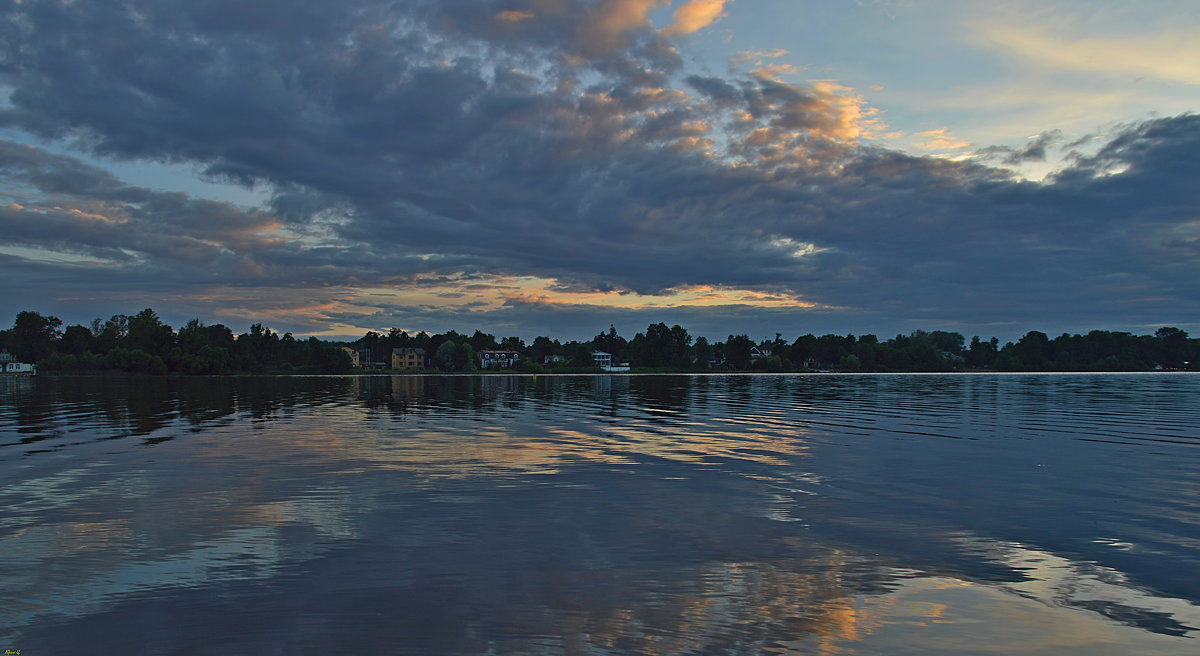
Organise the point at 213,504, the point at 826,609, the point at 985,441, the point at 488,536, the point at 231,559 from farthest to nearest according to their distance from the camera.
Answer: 1. the point at 985,441
2. the point at 213,504
3. the point at 488,536
4. the point at 231,559
5. the point at 826,609

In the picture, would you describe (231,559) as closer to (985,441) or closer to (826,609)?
(826,609)

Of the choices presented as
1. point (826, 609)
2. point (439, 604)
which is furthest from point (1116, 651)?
point (439, 604)

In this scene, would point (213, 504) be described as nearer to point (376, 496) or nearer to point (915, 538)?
point (376, 496)

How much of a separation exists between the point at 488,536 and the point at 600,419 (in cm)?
2716

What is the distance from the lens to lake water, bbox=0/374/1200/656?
7.84 metres

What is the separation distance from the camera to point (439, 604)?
872 centimetres

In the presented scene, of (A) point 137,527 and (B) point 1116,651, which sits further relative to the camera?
(A) point 137,527

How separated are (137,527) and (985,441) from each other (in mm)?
30422

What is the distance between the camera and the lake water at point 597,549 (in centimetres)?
784

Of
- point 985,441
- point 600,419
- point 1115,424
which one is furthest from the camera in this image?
point 600,419

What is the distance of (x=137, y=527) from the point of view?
12.8m

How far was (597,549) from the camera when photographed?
11.5 m

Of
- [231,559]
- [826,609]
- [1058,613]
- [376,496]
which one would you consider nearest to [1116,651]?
[1058,613]

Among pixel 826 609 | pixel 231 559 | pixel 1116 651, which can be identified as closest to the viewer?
pixel 1116 651
